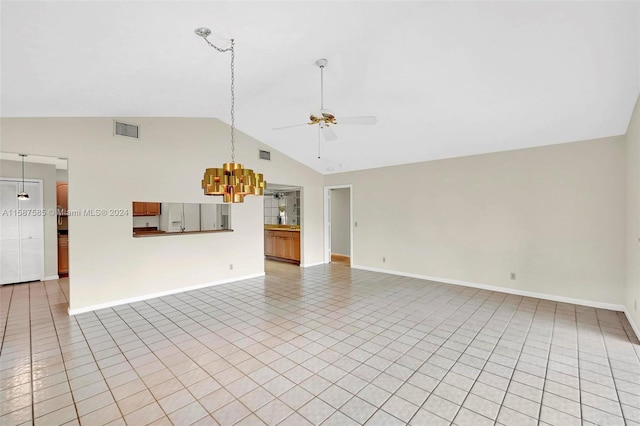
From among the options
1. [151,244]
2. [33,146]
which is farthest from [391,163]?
[33,146]

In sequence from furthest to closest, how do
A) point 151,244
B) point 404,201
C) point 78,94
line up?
point 404,201, point 151,244, point 78,94

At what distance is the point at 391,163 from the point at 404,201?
86 centimetres

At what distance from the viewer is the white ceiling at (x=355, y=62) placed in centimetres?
220

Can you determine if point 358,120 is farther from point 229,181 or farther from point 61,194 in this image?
point 61,194

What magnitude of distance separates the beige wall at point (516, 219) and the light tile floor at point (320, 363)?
0.52 m

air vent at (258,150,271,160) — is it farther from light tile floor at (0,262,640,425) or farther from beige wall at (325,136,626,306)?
light tile floor at (0,262,640,425)

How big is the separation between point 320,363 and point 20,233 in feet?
21.4

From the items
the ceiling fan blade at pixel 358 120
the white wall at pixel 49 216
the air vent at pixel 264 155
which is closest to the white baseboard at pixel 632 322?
the ceiling fan blade at pixel 358 120

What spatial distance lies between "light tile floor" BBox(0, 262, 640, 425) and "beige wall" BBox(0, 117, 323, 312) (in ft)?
1.79

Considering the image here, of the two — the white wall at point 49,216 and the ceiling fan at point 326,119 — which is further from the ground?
the ceiling fan at point 326,119

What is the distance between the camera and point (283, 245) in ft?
25.8

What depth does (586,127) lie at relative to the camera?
12.4 feet

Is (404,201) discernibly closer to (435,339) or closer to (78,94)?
(435,339)

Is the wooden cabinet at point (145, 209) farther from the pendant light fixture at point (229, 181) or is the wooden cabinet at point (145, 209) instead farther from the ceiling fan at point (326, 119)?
the ceiling fan at point (326, 119)
